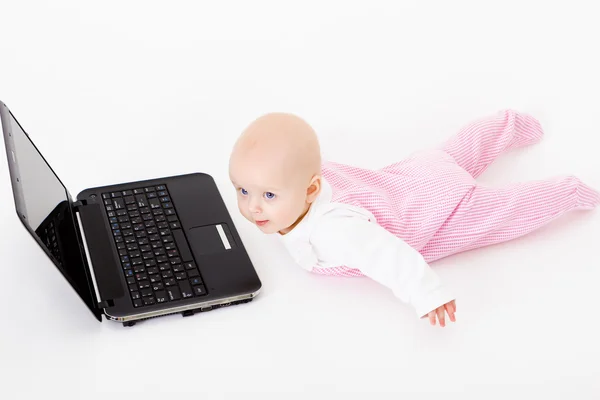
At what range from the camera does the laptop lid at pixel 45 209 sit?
1.57m

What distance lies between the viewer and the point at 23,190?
161 centimetres

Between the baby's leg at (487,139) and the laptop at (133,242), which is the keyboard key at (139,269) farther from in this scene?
the baby's leg at (487,139)

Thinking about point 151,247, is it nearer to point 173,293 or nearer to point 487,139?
point 173,293

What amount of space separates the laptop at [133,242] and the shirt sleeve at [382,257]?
19cm

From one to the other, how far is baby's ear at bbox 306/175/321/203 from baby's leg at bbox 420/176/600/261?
32 centimetres

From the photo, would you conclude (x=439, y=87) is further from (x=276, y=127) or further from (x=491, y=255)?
(x=276, y=127)

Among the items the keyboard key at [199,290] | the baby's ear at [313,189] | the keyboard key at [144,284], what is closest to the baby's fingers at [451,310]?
the baby's ear at [313,189]

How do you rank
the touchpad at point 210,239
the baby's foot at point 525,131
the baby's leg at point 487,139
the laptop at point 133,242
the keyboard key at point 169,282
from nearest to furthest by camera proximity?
the laptop at point 133,242 < the keyboard key at point 169,282 < the touchpad at point 210,239 < the baby's leg at point 487,139 < the baby's foot at point 525,131

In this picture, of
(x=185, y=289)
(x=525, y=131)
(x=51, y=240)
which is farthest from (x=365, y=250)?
(x=525, y=131)

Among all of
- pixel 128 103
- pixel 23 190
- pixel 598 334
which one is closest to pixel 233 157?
pixel 23 190

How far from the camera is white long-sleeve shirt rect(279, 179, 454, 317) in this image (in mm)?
1710

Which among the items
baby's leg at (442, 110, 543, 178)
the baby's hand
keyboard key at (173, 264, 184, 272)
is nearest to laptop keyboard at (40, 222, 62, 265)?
keyboard key at (173, 264, 184, 272)

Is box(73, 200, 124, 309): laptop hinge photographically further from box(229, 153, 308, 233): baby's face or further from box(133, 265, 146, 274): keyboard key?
box(229, 153, 308, 233): baby's face

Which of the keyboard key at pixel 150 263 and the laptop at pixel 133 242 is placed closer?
the laptop at pixel 133 242
